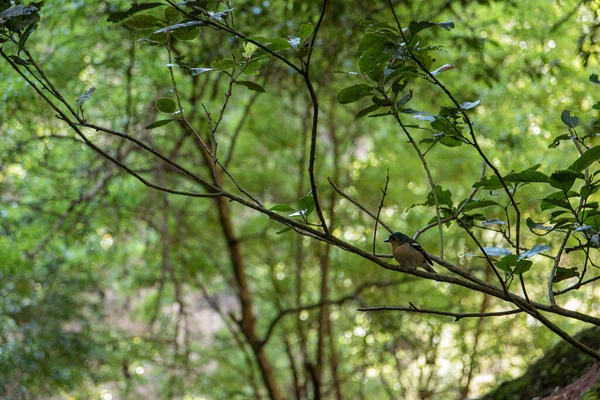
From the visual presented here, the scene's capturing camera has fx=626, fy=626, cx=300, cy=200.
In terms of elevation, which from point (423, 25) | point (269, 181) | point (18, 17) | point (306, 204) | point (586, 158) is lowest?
point (586, 158)

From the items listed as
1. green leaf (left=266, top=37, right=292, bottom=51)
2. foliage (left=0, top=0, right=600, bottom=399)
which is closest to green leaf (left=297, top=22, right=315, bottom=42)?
green leaf (left=266, top=37, right=292, bottom=51)

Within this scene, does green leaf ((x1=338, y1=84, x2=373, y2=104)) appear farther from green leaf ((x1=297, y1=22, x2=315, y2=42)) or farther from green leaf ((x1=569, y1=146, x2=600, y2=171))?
green leaf ((x1=569, y1=146, x2=600, y2=171))

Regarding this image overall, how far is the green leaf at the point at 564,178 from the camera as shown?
113cm

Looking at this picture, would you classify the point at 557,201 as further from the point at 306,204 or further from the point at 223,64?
the point at 223,64

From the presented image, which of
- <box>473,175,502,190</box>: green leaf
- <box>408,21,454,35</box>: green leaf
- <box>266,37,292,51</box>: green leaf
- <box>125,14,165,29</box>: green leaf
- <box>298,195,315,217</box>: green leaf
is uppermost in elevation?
<box>125,14,165,29</box>: green leaf

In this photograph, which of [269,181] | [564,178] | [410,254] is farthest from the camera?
[269,181]

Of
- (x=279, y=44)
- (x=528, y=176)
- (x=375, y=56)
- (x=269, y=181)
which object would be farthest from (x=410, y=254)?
(x=269, y=181)

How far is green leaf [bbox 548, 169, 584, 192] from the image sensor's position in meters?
1.13

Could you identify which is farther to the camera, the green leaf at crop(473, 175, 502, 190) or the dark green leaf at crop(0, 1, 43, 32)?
the green leaf at crop(473, 175, 502, 190)

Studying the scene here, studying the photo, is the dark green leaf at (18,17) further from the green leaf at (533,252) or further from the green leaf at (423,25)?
the green leaf at (533,252)

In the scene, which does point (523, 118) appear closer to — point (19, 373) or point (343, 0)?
point (343, 0)

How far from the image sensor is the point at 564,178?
45.0 inches

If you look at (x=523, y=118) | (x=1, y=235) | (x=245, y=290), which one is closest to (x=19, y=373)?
(x=1, y=235)

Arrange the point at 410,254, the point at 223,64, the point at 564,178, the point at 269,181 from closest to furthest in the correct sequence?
the point at 564,178 → the point at 223,64 → the point at 410,254 → the point at 269,181
